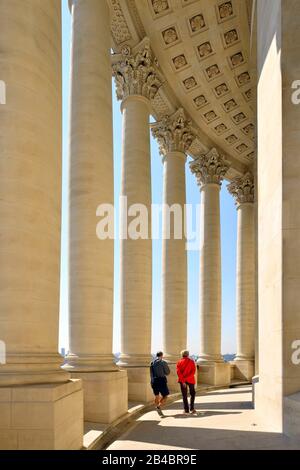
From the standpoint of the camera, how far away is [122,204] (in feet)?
378

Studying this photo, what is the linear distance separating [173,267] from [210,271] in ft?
106

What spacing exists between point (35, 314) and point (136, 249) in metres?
65.8

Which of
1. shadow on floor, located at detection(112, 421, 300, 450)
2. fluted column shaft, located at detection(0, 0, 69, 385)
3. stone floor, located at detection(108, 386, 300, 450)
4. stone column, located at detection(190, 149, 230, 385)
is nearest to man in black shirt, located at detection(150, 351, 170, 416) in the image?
stone floor, located at detection(108, 386, 300, 450)

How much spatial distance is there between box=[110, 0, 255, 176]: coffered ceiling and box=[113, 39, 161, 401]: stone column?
8.72 m

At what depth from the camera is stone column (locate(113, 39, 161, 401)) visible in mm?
111125

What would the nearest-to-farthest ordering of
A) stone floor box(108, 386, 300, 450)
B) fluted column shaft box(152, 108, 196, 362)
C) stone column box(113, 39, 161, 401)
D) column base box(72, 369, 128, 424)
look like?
stone floor box(108, 386, 300, 450) → column base box(72, 369, 128, 424) → stone column box(113, 39, 161, 401) → fluted column shaft box(152, 108, 196, 362)

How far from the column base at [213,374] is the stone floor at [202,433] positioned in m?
72.5

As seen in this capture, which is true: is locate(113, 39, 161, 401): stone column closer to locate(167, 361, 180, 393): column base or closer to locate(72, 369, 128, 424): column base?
locate(167, 361, 180, 393): column base

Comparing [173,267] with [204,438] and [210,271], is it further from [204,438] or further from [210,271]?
[204,438]

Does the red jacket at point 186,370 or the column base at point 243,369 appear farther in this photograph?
the column base at point 243,369

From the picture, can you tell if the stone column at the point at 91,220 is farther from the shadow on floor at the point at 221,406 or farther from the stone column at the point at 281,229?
the stone column at the point at 281,229

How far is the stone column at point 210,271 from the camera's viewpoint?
548 feet

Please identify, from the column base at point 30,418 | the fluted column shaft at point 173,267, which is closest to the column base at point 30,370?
the column base at point 30,418

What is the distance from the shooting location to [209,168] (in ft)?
610
